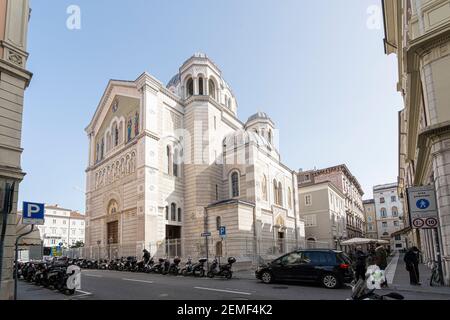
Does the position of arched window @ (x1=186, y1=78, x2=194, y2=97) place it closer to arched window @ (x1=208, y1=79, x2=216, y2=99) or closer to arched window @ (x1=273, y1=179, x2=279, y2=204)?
arched window @ (x1=208, y1=79, x2=216, y2=99)

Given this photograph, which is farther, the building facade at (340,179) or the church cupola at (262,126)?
the building facade at (340,179)

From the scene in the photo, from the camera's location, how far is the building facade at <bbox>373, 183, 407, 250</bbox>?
83.1 meters

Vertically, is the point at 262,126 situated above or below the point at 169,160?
above

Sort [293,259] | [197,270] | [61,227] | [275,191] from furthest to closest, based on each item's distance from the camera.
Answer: [61,227]
[275,191]
[197,270]
[293,259]

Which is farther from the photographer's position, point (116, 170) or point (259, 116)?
point (259, 116)

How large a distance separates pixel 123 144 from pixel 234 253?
620 inches

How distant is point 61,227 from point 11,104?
8943cm

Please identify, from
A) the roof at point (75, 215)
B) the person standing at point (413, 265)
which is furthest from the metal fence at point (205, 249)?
the roof at point (75, 215)

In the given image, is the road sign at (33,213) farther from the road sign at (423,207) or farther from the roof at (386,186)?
the roof at (386,186)

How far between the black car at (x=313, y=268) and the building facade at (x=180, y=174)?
11.9 metres

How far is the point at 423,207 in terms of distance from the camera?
12695 mm

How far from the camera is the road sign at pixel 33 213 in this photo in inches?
372

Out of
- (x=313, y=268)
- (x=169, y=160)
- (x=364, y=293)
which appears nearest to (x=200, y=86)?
(x=169, y=160)

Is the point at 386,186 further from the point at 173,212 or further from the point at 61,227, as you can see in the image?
the point at 61,227
